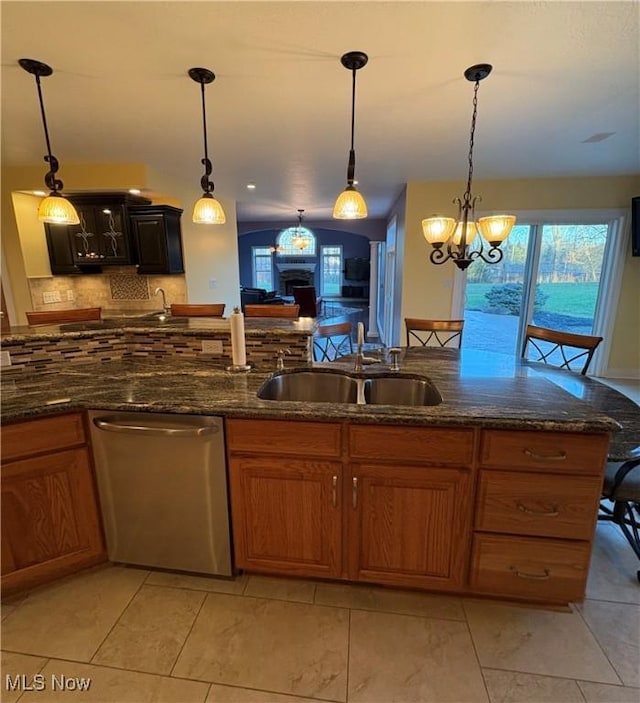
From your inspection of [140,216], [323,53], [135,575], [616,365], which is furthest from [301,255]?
[135,575]

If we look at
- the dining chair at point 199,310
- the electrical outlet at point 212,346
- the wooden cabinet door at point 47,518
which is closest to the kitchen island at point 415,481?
the wooden cabinet door at point 47,518

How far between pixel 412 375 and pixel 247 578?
1.32 m

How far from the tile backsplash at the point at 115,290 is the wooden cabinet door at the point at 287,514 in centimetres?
373

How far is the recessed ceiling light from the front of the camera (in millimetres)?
2889

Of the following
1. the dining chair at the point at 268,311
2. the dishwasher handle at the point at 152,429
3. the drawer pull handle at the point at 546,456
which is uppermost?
the dining chair at the point at 268,311

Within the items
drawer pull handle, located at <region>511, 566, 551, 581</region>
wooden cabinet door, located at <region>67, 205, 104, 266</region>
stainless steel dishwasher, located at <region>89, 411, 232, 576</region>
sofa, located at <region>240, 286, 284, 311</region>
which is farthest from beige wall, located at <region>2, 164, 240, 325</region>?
drawer pull handle, located at <region>511, 566, 551, 581</region>

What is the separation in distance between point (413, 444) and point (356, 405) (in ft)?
0.92

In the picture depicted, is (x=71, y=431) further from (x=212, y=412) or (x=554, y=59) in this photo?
(x=554, y=59)

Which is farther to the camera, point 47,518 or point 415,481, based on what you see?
point 47,518

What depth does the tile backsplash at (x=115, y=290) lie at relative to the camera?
4562 millimetres

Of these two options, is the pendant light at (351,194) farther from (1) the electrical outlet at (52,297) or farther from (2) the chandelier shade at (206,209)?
(1) the electrical outlet at (52,297)

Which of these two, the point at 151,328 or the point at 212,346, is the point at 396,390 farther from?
the point at 151,328

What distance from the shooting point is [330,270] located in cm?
1274

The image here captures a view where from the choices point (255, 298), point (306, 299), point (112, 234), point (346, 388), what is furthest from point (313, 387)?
point (255, 298)
